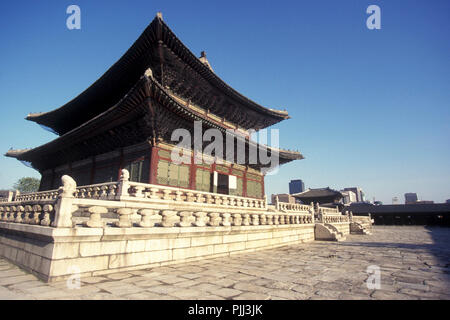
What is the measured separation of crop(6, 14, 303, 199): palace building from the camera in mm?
10578

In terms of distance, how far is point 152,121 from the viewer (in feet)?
33.7

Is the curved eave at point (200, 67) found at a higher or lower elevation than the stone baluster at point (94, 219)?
higher

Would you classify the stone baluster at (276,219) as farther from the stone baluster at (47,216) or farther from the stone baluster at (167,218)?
the stone baluster at (47,216)

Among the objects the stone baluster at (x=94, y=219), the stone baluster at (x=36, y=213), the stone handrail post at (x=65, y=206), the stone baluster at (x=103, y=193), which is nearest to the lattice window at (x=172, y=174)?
the stone baluster at (x=103, y=193)

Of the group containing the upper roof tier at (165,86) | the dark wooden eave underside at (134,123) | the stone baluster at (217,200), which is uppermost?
the upper roof tier at (165,86)

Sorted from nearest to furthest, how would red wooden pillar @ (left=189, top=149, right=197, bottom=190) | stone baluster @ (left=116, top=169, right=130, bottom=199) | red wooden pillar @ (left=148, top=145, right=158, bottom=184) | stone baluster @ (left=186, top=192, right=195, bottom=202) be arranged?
stone baluster @ (left=116, top=169, right=130, bottom=199), stone baluster @ (left=186, top=192, right=195, bottom=202), red wooden pillar @ (left=148, top=145, right=158, bottom=184), red wooden pillar @ (left=189, top=149, right=197, bottom=190)

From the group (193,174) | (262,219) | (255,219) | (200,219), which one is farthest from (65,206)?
(193,174)

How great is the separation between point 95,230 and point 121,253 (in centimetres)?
74

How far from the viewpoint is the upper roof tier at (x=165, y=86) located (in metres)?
11.7

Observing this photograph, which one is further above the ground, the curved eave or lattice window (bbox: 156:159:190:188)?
the curved eave

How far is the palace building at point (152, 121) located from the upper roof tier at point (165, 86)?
2.0 inches

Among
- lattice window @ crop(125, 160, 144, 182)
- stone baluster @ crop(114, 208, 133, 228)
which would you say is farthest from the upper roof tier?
stone baluster @ crop(114, 208, 133, 228)

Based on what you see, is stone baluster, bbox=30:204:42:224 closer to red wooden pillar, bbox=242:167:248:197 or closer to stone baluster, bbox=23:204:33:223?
stone baluster, bbox=23:204:33:223

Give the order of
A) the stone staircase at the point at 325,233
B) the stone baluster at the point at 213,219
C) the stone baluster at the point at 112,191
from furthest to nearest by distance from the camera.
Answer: the stone staircase at the point at 325,233, the stone baluster at the point at 112,191, the stone baluster at the point at 213,219
